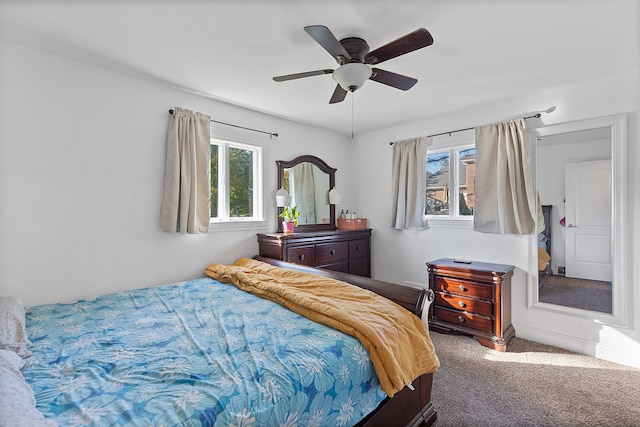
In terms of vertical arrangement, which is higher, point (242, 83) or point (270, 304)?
point (242, 83)

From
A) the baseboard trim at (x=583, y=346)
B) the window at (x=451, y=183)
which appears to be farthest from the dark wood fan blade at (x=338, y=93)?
the baseboard trim at (x=583, y=346)

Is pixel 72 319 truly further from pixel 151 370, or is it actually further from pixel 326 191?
pixel 326 191

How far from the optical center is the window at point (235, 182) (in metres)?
3.20

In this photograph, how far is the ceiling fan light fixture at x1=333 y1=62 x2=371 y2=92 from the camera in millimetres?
1857

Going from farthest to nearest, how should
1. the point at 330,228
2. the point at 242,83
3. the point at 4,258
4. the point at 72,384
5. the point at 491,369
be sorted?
the point at 330,228 → the point at 242,83 → the point at 491,369 → the point at 4,258 → the point at 72,384

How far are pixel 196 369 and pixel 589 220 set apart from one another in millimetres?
3574

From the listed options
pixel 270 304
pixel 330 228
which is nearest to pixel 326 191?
pixel 330 228

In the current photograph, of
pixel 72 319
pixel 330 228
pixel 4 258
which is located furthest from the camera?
pixel 330 228

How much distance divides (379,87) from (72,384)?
9.51 ft

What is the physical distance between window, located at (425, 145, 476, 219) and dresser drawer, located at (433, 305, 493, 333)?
1138mm

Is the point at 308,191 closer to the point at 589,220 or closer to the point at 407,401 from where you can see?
the point at 407,401

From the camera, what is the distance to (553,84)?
2.72 meters

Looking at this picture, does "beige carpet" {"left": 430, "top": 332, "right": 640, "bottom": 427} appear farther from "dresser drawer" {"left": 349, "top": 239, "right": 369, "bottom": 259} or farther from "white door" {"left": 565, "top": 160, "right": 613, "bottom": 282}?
"dresser drawer" {"left": 349, "top": 239, "right": 369, "bottom": 259}

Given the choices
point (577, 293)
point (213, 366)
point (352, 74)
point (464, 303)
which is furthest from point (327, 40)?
point (577, 293)
